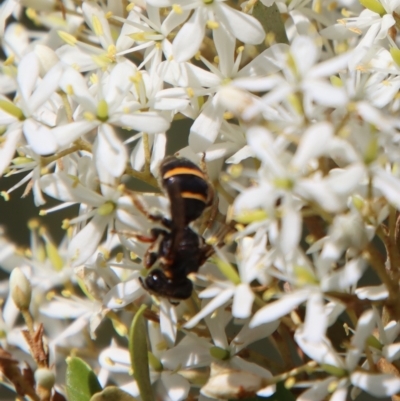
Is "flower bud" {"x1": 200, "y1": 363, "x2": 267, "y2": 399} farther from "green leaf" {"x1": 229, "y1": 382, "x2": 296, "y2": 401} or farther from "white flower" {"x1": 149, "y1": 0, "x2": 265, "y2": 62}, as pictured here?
"white flower" {"x1": 149, "y1": 0, "x2": 265, "y2": 62}

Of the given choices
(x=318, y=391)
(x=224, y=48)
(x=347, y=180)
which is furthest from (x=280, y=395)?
(x=224, y=48)

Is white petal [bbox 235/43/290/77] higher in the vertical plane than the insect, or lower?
higher

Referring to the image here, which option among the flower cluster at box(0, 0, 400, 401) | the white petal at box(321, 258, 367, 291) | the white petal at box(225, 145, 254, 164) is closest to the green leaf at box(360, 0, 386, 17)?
the flower cluster at box(0, 0, 400, 401)

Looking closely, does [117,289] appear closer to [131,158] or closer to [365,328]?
[131,158]

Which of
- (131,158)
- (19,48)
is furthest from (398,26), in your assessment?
(19,48)

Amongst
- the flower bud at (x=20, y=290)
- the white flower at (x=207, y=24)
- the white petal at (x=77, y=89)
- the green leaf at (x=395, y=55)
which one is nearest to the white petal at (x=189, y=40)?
the white flower at (x=207, y=24)

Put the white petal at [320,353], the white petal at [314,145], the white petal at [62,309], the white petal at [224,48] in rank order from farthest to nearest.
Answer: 1. the white petal at [62,309]
2. the white petal at [224,48]
3. the white petal at [320,353]
4. the white petal at [314,145]

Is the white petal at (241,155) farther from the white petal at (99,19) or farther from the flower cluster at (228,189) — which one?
the white petal at (99,19)
